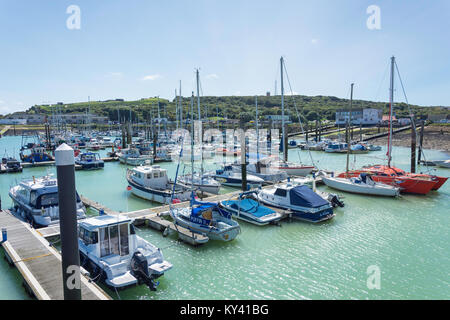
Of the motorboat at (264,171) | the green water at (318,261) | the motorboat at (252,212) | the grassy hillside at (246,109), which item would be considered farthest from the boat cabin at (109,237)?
the grassy hillside at (246,109)

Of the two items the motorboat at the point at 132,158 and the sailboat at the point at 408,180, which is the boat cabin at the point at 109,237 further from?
the motorboat at the point at 132,158

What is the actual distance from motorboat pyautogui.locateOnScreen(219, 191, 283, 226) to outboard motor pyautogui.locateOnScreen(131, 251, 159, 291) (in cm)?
850

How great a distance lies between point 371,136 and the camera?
7969 centimetres

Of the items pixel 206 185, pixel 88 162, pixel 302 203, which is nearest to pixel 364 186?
pixel 302 203

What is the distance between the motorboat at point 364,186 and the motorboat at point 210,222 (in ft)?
47.1

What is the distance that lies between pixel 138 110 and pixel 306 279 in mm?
165091

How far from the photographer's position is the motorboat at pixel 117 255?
11.4 metres

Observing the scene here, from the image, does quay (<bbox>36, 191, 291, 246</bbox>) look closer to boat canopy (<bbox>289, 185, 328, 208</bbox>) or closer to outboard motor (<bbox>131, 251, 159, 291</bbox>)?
boat canopy (<bbox>289, 185, 328, 208</bbox>)

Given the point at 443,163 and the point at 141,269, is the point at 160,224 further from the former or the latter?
the point at 443,163

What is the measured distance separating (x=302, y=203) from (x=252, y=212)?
3.24 m

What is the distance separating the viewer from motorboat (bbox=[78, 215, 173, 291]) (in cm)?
1139

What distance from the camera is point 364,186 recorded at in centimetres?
2598
